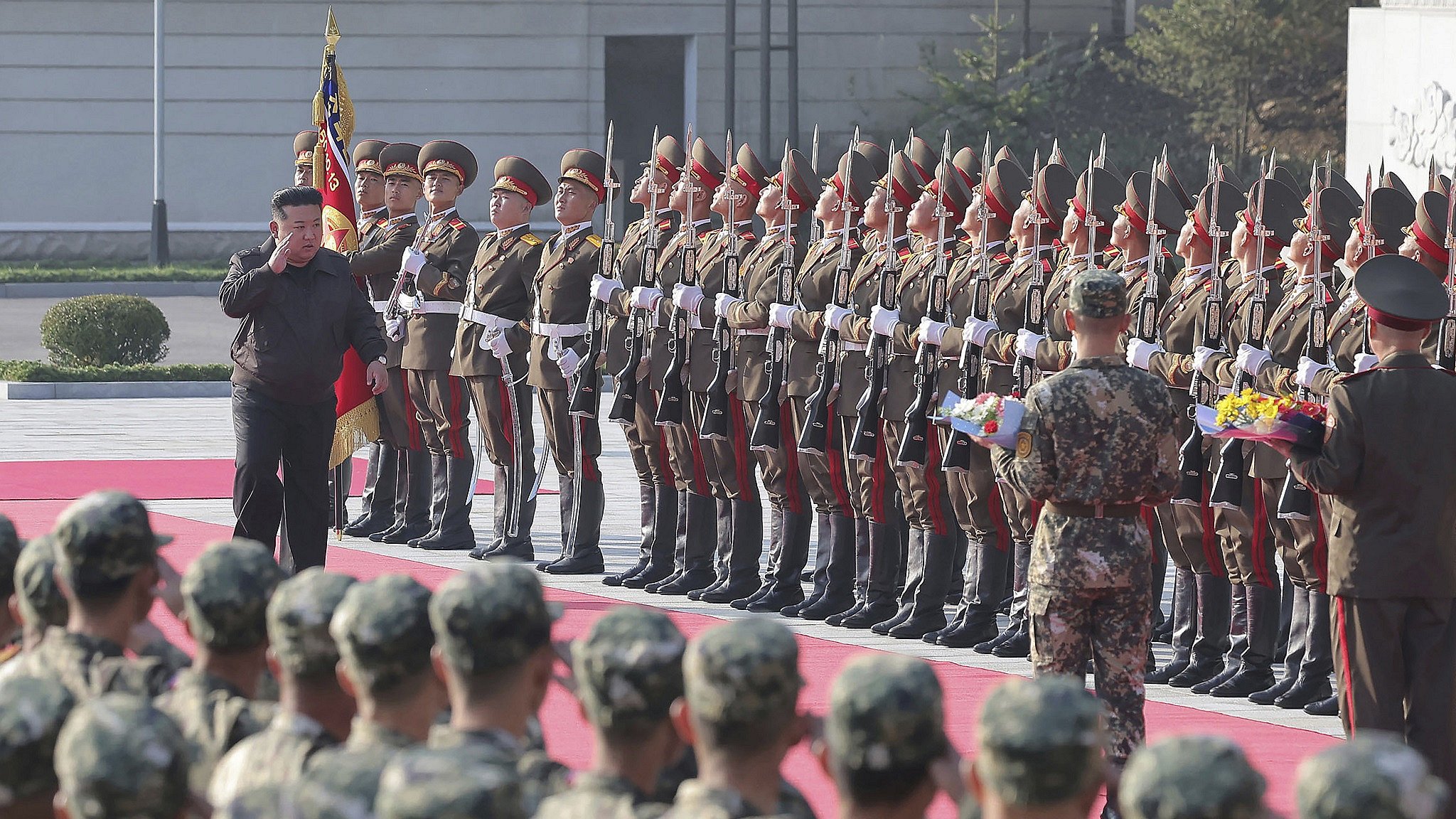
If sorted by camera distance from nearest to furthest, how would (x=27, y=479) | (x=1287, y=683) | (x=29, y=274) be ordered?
(x=1287, y=683) → (x=27, y=479) → (x=29, y=274)

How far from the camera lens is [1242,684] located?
8297 millimetres

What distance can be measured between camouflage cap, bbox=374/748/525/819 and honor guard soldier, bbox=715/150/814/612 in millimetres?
6864

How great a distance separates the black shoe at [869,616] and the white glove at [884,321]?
109 cm

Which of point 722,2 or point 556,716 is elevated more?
point 722,2

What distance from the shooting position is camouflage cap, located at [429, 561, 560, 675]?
143 inches

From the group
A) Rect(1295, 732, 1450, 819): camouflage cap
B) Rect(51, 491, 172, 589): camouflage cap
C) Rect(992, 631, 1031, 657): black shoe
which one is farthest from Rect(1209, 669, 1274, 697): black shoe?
Rect(1295, 732, 1450, 819): camouflage cap

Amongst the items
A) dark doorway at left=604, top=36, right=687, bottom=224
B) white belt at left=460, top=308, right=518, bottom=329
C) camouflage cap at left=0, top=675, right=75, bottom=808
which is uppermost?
dark doorway at left=604, top=36, right=687, bottom=224

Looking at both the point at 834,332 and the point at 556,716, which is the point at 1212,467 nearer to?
the point at 834,332

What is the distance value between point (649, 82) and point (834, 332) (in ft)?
85.8

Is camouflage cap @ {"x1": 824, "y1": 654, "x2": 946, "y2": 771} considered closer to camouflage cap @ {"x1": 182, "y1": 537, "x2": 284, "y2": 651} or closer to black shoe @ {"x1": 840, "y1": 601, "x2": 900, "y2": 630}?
camouflage cap @ {"x1": 182, "y1": 537, "x2": 284, "y2": 651}

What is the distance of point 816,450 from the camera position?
9.62 meters

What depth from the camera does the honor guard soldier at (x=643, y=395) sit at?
1046 centimetres

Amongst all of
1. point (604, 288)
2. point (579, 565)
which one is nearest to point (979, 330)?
point (604, 288)

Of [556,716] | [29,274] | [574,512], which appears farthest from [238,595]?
[29,274]
